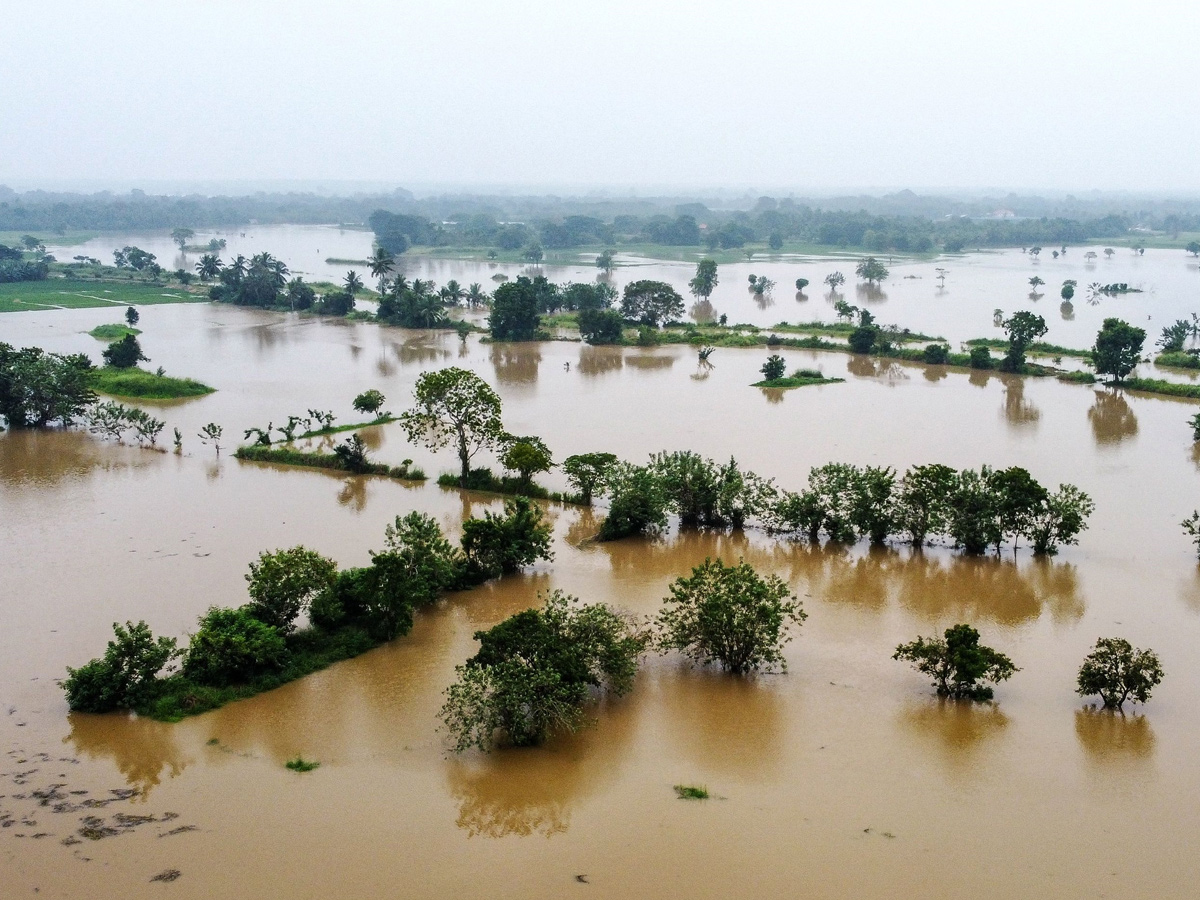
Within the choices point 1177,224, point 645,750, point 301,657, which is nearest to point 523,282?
point 301,657

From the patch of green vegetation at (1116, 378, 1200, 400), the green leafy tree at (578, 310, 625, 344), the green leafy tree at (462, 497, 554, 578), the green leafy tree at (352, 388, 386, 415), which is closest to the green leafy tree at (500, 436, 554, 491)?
the green leafy tree at (462, 497, 554, 578)

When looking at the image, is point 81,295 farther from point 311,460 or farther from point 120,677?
point 120,677

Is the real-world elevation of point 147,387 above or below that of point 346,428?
above

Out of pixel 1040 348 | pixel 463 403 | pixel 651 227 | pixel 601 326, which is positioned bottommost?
pixel 463 403

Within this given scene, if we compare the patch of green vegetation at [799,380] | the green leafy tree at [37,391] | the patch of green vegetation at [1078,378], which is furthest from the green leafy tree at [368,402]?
the patch of green vegetation at [1078,378]

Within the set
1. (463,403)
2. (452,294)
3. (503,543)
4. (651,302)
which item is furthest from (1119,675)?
(452,294)
